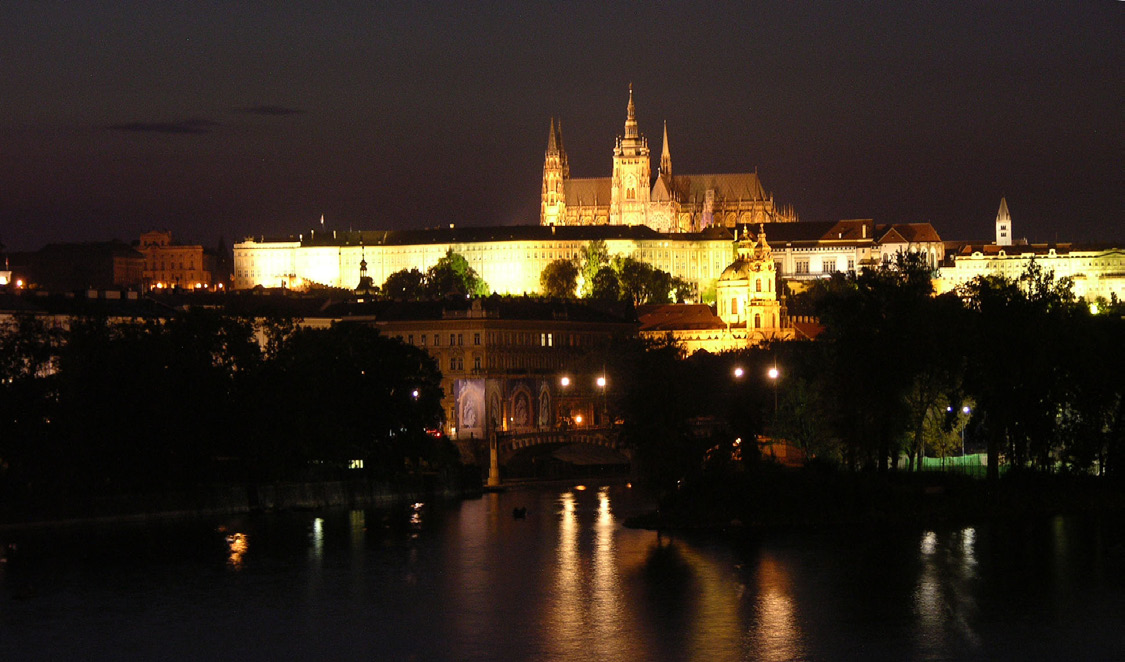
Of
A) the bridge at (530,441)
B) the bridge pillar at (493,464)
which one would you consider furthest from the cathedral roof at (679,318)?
the bridge pillar at (493,464)

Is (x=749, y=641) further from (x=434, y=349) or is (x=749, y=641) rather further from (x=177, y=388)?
(x=434, y=349)

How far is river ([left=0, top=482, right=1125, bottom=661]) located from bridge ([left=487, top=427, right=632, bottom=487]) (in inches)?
843

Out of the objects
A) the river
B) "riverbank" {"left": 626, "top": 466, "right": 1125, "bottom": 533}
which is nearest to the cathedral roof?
"riverbank" {"left": 626, "top": 466, "right": 1125, "bottom": 533}

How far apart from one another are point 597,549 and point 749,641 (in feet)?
55.2

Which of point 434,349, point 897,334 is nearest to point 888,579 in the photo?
point 897,334

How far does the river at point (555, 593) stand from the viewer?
46.6 m

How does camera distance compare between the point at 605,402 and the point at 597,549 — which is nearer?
the point at 597,549

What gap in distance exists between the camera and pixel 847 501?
2571 inches

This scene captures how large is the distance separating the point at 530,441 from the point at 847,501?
31.7 meters

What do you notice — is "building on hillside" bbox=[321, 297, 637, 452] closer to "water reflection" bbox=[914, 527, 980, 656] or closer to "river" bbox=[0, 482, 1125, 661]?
"river" bbox=[0, 482, 1125, 661]

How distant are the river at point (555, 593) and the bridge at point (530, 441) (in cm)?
2141

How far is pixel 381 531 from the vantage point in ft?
229

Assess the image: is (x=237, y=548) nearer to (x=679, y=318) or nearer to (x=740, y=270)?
(x=679, y=318)

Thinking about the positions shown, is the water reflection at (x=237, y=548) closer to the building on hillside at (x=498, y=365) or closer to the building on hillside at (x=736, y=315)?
the building on hillside at (x=498, y=365)
